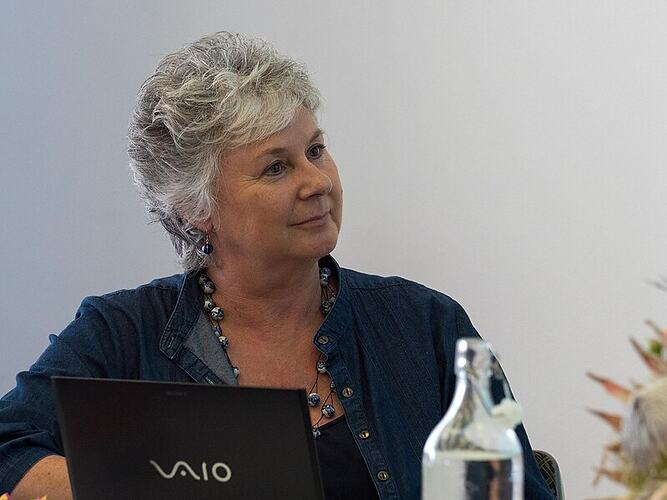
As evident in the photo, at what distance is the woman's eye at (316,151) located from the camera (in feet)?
6.51

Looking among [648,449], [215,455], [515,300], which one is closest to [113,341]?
[215,455]

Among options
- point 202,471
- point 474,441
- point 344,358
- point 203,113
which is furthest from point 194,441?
point 203,113

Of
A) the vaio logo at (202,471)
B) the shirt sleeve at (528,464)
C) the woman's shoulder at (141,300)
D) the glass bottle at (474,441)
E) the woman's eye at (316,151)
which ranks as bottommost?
the shirt sleeve at (528,464)

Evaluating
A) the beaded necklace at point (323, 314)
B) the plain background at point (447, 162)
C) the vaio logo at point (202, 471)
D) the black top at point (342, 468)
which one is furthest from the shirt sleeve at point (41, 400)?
the plain background at point (447, 162)

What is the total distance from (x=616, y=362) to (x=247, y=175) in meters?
0.98

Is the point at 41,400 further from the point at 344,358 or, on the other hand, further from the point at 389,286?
the point at 389,286

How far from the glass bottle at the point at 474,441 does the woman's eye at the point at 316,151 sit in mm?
1140

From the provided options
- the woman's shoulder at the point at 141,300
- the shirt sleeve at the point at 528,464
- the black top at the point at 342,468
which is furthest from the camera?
the woman's shoulder at the point at 141,300

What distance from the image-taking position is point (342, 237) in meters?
2.77

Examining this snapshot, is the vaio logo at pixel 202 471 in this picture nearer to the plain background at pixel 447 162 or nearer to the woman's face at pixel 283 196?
the woman's face at pixel 283 196

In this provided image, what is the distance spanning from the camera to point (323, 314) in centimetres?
203

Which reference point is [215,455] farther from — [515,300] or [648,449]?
[515,300]

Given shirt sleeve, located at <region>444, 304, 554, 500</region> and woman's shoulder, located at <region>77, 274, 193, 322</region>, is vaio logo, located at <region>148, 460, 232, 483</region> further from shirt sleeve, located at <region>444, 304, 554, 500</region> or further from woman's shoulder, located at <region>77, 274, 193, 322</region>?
woman's shoulder, located at <region>77, 274, 193, 322</region>

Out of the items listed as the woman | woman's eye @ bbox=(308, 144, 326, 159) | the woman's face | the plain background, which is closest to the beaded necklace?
the woman
